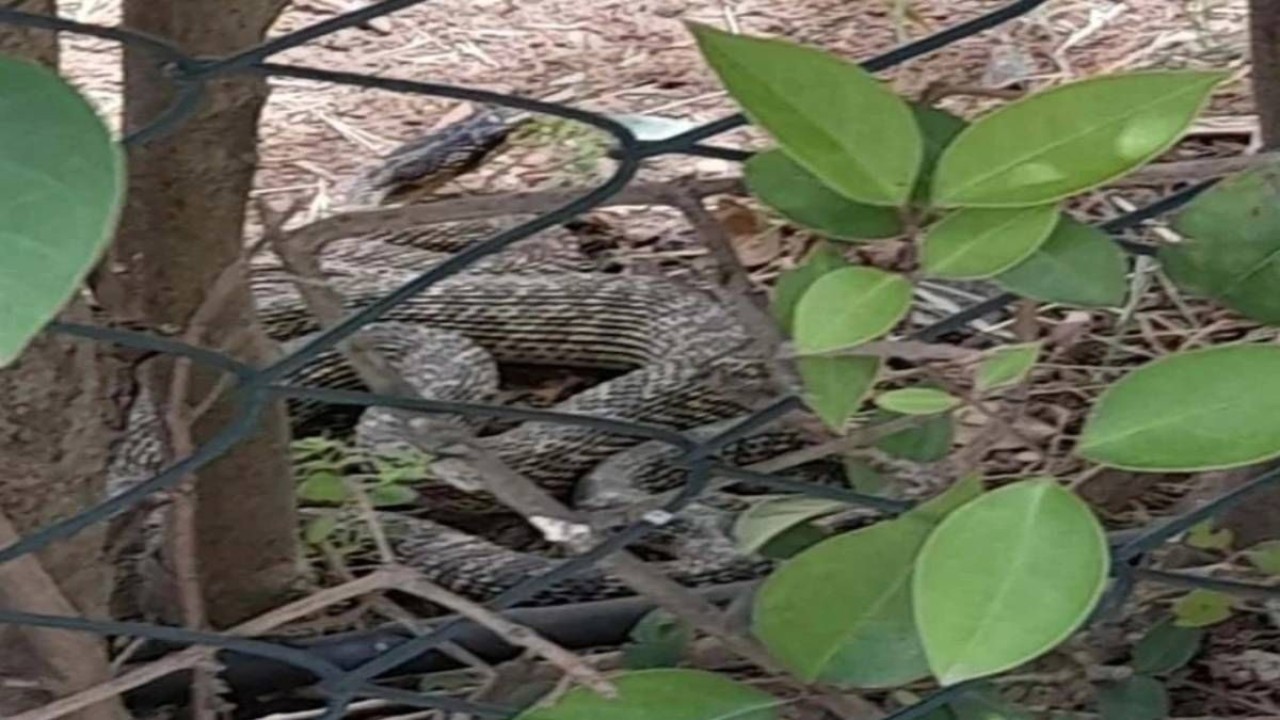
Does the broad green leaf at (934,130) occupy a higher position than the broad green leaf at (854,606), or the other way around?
the broad green leaf at (934,130)

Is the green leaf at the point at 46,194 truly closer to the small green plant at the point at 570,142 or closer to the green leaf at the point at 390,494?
the green leaf at the point at 390,494

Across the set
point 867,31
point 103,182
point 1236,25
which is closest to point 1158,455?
point 103,182

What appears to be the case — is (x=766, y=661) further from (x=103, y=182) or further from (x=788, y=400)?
(x=103, y=182)

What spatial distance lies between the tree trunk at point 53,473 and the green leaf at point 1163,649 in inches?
25.5

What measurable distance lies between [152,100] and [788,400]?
613 mm

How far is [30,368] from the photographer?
992 mm

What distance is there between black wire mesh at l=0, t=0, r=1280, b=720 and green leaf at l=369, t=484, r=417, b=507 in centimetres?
73

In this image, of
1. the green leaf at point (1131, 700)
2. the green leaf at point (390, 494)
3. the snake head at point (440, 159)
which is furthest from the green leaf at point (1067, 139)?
the snake head at point (440, 159)

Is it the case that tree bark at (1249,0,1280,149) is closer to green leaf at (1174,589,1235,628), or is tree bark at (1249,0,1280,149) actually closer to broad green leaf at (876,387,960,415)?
green leaf at (1174,589,1235,628)

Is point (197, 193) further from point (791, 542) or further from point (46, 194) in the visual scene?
point (46, 194)

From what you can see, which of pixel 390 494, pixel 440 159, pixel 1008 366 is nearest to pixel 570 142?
pixel 440 159

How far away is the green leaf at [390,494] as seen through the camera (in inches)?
69.2

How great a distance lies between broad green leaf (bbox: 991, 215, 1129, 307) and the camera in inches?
→ 30.1

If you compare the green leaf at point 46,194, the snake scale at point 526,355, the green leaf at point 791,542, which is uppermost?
the green leaf at point 46,194
